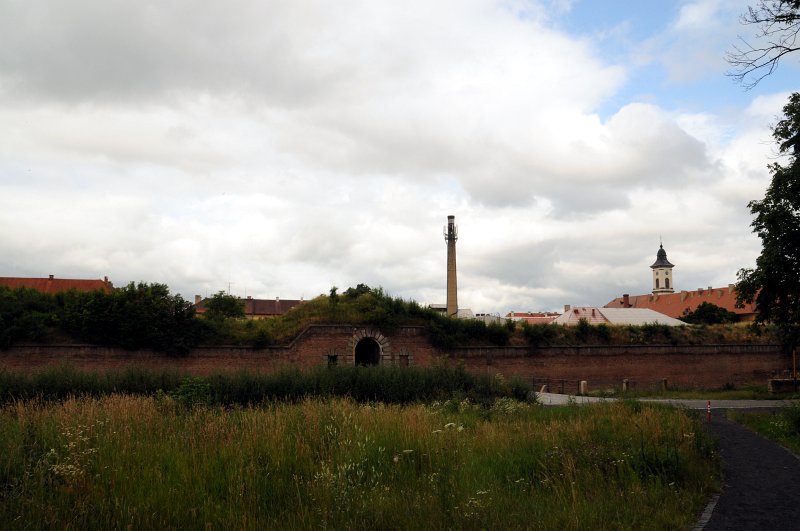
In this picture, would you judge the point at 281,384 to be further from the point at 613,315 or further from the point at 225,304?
the point at 225,304

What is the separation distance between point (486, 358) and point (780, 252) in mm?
15175

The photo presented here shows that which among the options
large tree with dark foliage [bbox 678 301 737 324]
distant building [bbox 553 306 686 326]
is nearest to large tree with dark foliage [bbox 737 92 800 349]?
distant building [bbox 553 306 686 326]

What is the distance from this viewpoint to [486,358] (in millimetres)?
32906

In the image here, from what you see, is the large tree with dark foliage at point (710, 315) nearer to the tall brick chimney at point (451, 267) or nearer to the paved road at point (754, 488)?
the tall brick chimney at point (451, 267)

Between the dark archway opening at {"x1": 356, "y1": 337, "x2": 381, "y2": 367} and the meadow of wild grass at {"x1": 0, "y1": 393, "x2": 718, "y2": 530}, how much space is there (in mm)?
21687

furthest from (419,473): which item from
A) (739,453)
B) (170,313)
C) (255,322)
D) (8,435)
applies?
(255,322)

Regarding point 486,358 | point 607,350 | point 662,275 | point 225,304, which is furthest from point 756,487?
point 662,275

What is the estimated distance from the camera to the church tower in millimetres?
113875

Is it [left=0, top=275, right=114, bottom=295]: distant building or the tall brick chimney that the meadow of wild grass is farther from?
[left=0, top=275, right=114, bottom=295]: distant building

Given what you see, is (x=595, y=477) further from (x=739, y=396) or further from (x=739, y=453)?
(x=739, y=396)

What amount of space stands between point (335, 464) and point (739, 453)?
8396mm

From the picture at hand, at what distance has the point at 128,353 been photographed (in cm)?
2720

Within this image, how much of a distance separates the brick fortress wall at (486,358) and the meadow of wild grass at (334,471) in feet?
55.6

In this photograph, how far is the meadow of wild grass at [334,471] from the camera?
647 cm
